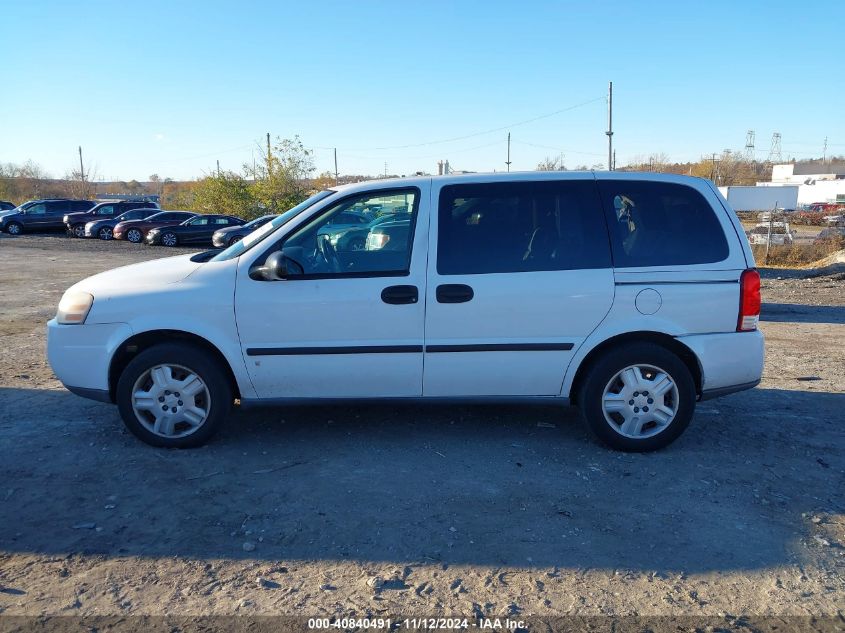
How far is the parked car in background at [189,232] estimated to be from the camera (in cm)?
2995

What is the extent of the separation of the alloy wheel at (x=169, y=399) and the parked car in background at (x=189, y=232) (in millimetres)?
26977

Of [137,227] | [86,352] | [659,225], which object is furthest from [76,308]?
[137,227]

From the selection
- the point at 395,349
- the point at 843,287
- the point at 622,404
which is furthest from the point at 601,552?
the point at 843,287

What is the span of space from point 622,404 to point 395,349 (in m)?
1.61

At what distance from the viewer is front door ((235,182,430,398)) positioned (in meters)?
4.64

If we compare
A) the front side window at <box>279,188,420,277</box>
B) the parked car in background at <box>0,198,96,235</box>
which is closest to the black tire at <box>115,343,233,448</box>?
the front side window at <box>279,188,420,277</box>

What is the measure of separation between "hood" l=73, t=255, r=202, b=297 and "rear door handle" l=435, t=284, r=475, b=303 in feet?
5.66

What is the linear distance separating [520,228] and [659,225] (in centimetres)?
97

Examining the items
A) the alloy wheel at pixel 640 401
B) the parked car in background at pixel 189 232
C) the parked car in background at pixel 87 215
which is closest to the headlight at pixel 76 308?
the alloy wheel at pixel 640 401

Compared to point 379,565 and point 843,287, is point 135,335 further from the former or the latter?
point 843,287

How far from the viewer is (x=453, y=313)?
15.3ft

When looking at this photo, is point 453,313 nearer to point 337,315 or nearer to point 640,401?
point 337,315

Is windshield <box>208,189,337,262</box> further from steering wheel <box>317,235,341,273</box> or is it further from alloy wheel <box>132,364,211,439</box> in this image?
alloy wheel <box>132,364,211,439</box>

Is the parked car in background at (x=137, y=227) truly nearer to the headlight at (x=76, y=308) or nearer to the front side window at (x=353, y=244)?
the headlight at (x=76, y=308)
